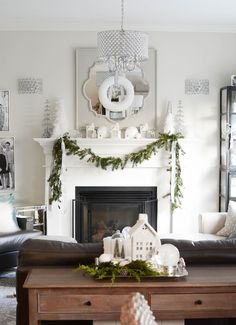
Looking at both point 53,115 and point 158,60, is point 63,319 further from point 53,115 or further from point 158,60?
point 158,60

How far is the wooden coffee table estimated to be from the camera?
2.61 metres

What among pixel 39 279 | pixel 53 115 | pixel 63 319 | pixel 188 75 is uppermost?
pixel 188 75

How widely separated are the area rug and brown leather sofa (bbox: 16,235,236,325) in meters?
0.92

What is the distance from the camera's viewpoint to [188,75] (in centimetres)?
604

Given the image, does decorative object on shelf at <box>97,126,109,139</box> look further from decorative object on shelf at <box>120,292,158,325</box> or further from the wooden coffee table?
decorative object on shelf at <box>120,292,158,325</box>

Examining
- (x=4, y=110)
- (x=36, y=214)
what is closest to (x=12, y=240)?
(x=36, y=214)

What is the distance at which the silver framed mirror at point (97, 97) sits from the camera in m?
5.98

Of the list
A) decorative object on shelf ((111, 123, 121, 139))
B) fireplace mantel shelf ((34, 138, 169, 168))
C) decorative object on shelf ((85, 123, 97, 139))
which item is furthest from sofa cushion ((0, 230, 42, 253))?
decorative object on shelf ((111, 123, 121, 139))

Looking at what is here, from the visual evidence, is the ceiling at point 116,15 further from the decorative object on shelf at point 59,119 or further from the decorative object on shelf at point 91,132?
the decorative object on shelf at point 91,132

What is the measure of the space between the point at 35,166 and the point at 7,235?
127 cm

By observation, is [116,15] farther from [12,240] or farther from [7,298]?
[7,298]

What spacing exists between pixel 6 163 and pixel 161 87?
2.12 m

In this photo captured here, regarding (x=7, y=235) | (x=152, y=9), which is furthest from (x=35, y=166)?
(x=152, y=9)

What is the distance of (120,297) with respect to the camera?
103 inches
